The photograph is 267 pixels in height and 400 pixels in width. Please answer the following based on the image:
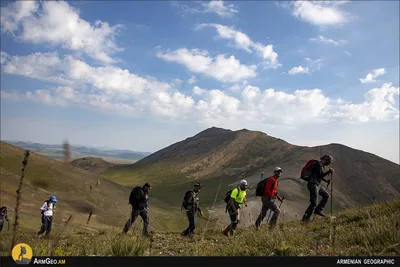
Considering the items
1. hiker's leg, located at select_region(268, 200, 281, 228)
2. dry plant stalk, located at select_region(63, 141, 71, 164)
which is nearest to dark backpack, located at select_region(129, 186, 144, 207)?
hiker's leg, located at select_region(268, 200, 281, 228)

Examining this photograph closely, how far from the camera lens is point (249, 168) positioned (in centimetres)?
10888

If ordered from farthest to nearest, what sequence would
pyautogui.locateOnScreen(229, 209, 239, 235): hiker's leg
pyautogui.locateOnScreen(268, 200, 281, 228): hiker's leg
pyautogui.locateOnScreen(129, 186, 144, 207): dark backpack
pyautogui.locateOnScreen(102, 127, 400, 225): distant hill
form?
1. pyautogui.locateOnScreen(102, 127, 400, 225): distant hill
2. pyautogui.locateOnScreen(129, 186, 144, 207): dark backpack
3. pyautogui.locateOnScreen(229, 209, 239, 235): hiker's leg
4. pyautogui.locateOnScreen(268, 200, 281, 228): hiker's leg

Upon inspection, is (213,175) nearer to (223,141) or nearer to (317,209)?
(223,141)

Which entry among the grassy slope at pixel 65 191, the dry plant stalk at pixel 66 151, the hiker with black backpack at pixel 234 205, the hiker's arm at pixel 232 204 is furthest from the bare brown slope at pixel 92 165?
the dry plant stalk at pixel 66 151

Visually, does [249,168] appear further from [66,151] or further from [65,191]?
[66,151]

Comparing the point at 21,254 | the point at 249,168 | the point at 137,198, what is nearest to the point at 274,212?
the point at 137,198

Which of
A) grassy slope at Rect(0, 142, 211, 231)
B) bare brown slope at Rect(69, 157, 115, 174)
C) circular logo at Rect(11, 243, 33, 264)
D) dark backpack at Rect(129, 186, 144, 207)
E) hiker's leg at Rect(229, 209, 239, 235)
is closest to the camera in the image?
circular logo at Rect(11, 243, 33, 264)

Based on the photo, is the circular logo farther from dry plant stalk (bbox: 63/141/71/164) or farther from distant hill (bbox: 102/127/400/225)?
distant hill (bbox: 102/127/400/225)

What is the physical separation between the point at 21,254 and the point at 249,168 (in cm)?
10740

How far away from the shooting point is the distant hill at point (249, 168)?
73375mm

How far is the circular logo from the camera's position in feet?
12.0

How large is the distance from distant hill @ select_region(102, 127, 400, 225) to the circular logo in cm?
4471

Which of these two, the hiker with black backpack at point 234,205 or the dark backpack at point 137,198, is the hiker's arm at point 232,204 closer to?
A: the hiker with black backpack at point 234,205

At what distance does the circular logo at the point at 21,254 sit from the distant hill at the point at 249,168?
4471 centimetres
